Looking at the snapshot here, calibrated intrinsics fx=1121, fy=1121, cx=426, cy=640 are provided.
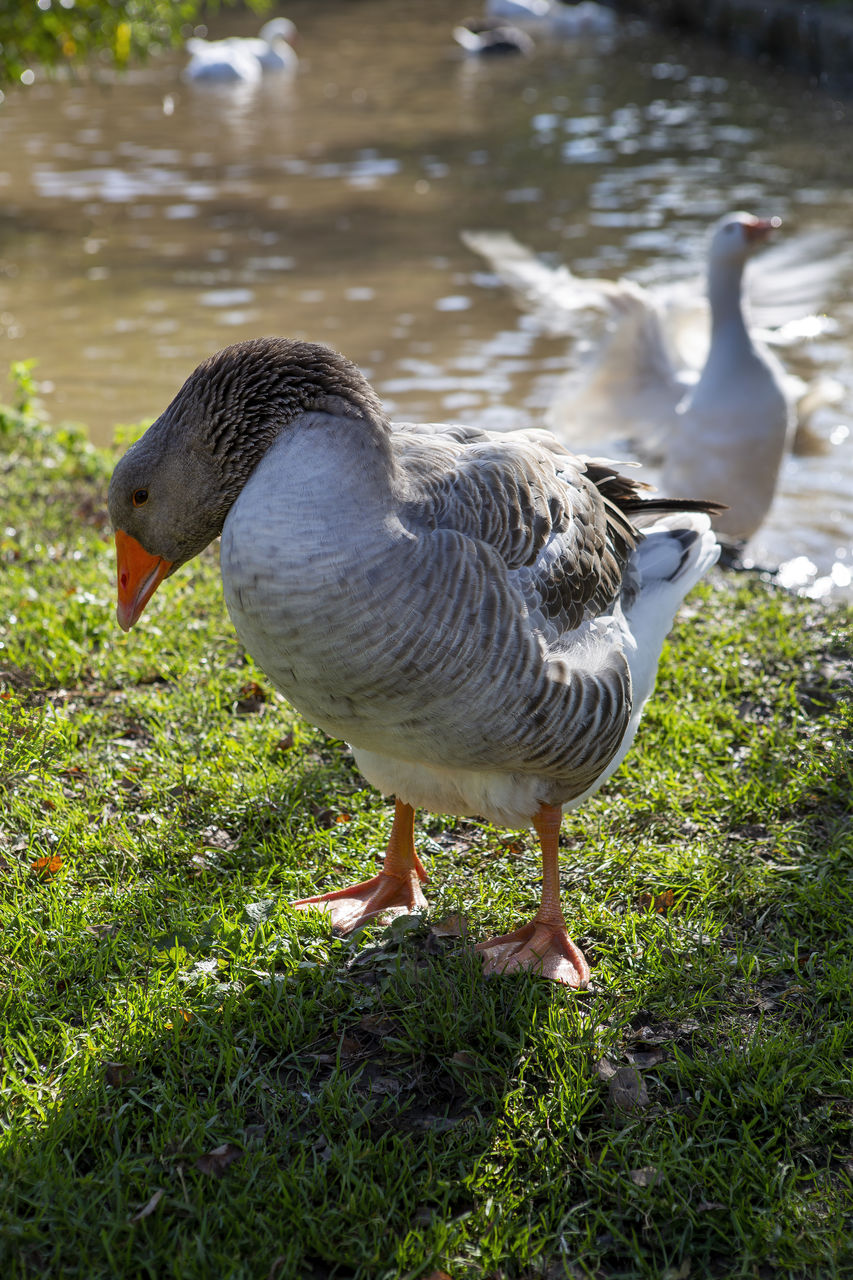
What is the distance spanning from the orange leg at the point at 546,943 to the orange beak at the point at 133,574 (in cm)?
124

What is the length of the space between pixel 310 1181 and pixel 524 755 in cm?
111

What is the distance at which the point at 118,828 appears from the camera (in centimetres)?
365

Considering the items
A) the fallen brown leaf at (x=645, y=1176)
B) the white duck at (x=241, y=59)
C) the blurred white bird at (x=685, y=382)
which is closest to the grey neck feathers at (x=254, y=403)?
the fallen brown leaf at (x=645, y=1176)

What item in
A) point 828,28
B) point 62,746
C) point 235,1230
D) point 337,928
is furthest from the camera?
point 828,28

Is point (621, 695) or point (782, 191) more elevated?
point (621, 695)

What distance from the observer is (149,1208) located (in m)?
2.37

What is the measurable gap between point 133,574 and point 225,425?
46 cm

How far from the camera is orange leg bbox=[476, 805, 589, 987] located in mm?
3062

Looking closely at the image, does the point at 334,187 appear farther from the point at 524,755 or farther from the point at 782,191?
the point at 524,755

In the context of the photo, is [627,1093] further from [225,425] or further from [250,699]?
[250,699]

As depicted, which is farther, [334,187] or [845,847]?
[334,187]

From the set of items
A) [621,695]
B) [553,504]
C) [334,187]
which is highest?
[553,504]

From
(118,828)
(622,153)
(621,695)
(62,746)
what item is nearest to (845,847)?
(621,695)

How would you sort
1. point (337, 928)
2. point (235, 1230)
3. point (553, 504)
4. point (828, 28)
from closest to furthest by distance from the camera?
point (235, 1230) < point (553, 504) < point (337, 928) < point (828, 28)
